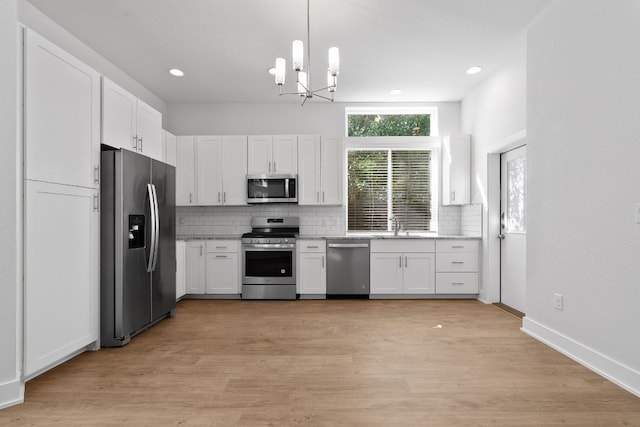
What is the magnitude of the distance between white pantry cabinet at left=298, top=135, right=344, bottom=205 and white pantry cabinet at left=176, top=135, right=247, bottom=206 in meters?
0.86

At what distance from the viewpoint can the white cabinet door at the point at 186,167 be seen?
210 inches

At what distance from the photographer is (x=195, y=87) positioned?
16.5ft

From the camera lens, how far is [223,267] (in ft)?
16.8

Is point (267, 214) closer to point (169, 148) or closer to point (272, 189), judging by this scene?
point (272, 189)

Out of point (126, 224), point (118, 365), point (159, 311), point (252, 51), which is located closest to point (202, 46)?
point (252, 51)

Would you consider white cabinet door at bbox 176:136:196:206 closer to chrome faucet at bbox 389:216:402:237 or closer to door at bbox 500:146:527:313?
chrome faucet at bbox 389:216:402:237

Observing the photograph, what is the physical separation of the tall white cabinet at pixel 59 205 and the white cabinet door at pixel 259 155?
2467mm

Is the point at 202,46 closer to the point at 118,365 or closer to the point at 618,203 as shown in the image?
the point at 118,365

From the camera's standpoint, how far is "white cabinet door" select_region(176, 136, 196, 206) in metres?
5.34

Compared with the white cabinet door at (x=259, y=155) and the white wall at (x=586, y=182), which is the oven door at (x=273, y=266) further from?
the white wall at (x=586, y=182)

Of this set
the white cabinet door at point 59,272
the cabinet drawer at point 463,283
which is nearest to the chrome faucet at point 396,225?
the cabinet drawer at point 463,283

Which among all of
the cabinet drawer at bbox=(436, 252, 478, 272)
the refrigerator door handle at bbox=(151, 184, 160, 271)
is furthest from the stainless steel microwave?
the cabinet drawer at bbox=(436, 252, 478, 272)

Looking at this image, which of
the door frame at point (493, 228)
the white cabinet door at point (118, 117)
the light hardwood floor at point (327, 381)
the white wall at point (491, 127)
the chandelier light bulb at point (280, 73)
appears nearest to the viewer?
the light hardwood floor at point (327, 381)

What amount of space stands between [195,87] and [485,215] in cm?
430
